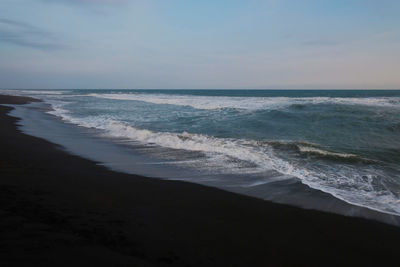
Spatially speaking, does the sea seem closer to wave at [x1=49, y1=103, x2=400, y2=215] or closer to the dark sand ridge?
wave at [x1=49, y1=103, x2=400, y2=215]

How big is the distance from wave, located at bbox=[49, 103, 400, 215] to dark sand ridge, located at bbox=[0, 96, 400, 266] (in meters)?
1.24

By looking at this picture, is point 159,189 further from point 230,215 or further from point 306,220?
point 306,220

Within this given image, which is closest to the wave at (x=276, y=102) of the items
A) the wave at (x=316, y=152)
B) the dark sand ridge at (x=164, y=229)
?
the wave at (x=316, y=152)

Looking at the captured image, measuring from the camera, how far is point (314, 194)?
4.93 m

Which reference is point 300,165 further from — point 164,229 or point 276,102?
point 276,102

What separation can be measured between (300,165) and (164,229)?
4.73m

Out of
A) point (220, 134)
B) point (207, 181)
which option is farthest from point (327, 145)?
point (207, 181)

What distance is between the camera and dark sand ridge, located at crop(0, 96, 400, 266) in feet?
8.67

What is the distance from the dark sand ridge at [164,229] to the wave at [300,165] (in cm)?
124

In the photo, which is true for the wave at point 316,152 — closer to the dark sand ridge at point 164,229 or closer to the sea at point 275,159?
the sea at point 275,159

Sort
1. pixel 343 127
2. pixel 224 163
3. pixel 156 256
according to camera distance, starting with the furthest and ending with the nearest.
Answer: pixel 343 127 < pixel 224 163 < pixel 156 256

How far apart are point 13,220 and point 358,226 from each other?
4.76 metres

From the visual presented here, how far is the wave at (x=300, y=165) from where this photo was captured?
4910 mm

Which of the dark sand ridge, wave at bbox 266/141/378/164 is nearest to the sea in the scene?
wave at bbox 266/141/378/164
